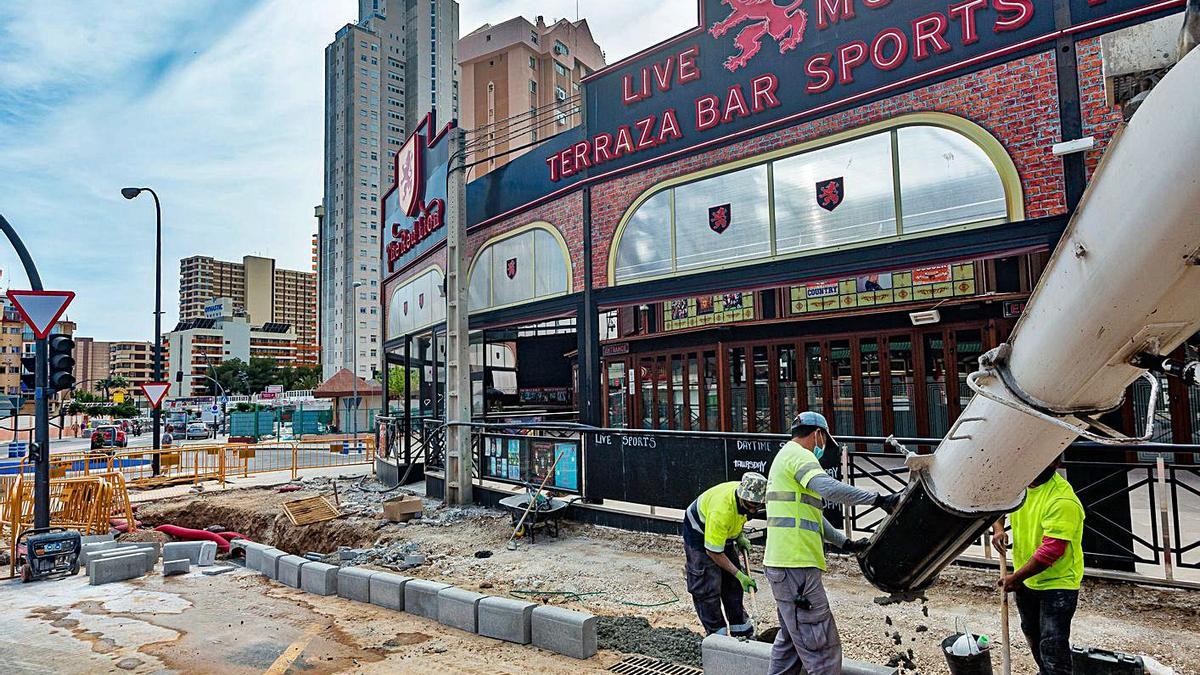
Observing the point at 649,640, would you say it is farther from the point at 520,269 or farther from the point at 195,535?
the point at 195,535

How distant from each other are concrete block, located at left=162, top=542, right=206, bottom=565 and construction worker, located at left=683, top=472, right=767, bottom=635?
7.66 m

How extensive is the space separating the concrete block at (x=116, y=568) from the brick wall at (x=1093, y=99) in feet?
40.6

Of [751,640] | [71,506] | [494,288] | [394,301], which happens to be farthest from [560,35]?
[751,640]

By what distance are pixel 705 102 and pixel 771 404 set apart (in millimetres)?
5310

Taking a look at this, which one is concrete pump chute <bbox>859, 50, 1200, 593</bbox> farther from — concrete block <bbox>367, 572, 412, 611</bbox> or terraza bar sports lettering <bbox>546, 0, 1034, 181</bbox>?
terraza bar sports lettering <bbox>546, 0, 1034, 181</bbox>

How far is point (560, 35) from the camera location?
65750mm

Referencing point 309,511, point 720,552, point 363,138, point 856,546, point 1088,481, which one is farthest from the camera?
point 363,138

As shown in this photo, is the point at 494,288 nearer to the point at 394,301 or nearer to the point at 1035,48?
the point at 394,301

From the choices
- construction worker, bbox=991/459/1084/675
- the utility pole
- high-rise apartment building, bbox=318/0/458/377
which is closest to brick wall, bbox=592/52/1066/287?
construction worker, bbox=991/459/1084/675

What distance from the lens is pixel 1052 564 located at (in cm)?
418

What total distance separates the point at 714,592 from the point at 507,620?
1925 mm

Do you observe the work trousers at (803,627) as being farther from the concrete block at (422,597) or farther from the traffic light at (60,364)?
the traffic light at (60,364)

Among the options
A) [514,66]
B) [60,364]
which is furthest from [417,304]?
[514,66]

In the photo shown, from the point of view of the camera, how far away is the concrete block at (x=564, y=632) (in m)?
6.02
